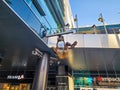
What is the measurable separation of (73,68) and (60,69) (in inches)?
75.4

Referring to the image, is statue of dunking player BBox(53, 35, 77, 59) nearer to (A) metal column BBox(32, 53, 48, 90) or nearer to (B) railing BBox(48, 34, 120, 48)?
(B) railing BBox(48, 34, 120, 48)

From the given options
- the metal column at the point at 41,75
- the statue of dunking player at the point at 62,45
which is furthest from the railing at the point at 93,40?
the metal column at the point at 41,75

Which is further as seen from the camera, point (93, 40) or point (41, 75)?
point (41, 75)

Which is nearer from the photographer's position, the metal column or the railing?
the railing

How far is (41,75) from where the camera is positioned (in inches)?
411

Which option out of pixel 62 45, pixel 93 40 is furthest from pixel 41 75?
pixel 93 40

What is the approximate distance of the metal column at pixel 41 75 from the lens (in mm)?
10030

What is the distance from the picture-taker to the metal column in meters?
10.0

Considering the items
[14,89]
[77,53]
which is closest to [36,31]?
[77,53]

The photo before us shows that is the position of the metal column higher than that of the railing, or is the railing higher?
the railing

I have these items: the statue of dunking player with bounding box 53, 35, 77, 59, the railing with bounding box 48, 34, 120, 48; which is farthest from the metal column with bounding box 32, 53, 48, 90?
the railing with bounding box 48, 34, 120, 48

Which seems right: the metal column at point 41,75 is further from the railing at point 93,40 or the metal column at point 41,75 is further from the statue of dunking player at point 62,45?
the railing at point 93,40

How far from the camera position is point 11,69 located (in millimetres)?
16797

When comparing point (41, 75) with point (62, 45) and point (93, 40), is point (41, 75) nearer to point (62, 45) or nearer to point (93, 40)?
point (62, 45)
